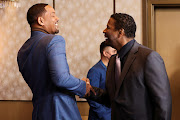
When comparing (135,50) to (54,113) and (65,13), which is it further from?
(65,13)

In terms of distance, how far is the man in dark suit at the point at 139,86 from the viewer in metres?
1.74

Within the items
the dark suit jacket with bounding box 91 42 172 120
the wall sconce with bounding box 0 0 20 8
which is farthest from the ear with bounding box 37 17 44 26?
the wall sconce with bounding box 0 0 20 8

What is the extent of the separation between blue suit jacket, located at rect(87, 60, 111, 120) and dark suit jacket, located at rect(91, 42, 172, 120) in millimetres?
882

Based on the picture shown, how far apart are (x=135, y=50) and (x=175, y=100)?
2323 mm

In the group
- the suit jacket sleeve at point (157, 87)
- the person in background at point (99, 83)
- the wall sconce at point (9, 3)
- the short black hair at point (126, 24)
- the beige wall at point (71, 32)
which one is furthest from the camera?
the wall sconce at point (9, 3)

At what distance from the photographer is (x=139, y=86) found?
1786mm

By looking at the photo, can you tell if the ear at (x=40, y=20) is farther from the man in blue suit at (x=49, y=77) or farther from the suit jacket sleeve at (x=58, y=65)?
the suit jacket sleeve at (x=58, y=65)

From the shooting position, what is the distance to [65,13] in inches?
153

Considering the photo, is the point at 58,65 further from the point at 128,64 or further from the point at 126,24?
the point at 126,24

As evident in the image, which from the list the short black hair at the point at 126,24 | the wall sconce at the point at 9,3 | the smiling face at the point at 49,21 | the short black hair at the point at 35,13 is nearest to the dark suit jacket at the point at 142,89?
the short black hair at the point at 126,24

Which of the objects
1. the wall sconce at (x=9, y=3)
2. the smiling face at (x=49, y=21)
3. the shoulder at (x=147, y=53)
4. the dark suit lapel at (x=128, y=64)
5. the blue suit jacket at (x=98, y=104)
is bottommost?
the blue suit jacket at (x=98, y=104)

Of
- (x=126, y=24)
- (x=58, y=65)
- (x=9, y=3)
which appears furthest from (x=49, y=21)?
(x=9, y=3)

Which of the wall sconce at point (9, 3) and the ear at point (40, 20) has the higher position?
the wall sconce at point (9, 3)

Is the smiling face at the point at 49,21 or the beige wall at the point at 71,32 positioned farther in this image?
the beige wall at the point at 71,32
